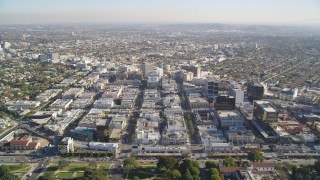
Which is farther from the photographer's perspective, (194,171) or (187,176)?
(194,171)

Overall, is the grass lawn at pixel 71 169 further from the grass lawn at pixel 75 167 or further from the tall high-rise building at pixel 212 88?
the tall high-rise building at pixel 212 88

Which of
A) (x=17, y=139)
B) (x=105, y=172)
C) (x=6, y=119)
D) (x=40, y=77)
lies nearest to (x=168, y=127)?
(x=105, y=172)

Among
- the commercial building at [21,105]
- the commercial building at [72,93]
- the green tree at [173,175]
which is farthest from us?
the commercial building at [72,93]

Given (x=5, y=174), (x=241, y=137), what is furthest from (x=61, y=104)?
(x=241, y=137)

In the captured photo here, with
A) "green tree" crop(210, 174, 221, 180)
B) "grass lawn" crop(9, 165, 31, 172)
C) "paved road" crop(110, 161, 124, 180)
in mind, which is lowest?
"grass lawn" crop(9, 165, 31, 172)

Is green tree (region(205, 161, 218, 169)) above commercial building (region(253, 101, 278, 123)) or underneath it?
underneath

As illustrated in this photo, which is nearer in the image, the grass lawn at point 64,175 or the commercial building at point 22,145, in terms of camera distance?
the grass lawn at point 64,175

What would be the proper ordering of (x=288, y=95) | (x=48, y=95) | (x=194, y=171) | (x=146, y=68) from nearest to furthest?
(x=194, y=171) → (x=288, y=95) → (x=48, y=95) → (x=146, y=68)

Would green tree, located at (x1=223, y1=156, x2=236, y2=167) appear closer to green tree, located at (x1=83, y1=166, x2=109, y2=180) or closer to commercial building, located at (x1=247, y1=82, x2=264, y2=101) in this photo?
green tree, located at (x1=83, y1=166, x2=109, y2=180)

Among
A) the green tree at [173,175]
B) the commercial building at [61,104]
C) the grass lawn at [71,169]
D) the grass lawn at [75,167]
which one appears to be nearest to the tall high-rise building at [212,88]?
the commercial building at [61,104]

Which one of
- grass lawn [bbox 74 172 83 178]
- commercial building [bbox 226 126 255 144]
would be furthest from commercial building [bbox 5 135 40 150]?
commercial building [bbox 226 126 255 144]

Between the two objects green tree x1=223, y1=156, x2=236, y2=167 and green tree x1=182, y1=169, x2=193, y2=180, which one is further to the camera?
green tree x1=223, y1=156, x2=236, y2=167

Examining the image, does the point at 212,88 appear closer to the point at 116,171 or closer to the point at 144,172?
the point at 144,172
